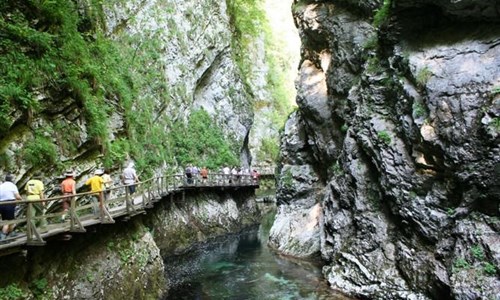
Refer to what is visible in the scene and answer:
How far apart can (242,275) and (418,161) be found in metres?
9.33

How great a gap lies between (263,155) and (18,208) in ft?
151

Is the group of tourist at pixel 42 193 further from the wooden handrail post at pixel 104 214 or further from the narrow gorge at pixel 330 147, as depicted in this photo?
the narrow gorge at pixel 330 147

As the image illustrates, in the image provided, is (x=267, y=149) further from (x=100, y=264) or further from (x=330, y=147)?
(x=100, y=264)

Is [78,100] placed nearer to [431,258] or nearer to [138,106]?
[138,106]

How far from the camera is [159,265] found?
53.1 feet

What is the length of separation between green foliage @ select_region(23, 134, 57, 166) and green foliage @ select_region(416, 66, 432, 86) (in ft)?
41.9

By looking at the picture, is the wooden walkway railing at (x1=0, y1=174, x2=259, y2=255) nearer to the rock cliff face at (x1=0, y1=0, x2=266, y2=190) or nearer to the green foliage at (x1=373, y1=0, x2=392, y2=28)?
the rock cliff face at (x1=0, y1=0, x2=266, y2=190)

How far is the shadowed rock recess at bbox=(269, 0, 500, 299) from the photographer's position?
1205 cm

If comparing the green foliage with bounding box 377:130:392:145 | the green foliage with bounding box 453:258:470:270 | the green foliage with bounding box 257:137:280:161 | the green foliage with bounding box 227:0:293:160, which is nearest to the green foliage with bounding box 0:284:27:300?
the green foliage with bounding box 453:258:470:270

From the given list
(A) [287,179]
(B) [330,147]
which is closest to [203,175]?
(A) [287,179]

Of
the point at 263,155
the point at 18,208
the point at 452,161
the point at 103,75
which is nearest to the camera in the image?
the point at 18,208

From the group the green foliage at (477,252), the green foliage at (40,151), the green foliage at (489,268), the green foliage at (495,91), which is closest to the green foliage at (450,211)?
the green foliage at (477,252)

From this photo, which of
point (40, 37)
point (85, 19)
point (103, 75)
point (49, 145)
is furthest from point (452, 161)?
point (85, 19)

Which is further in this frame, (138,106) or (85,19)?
(138,106)
